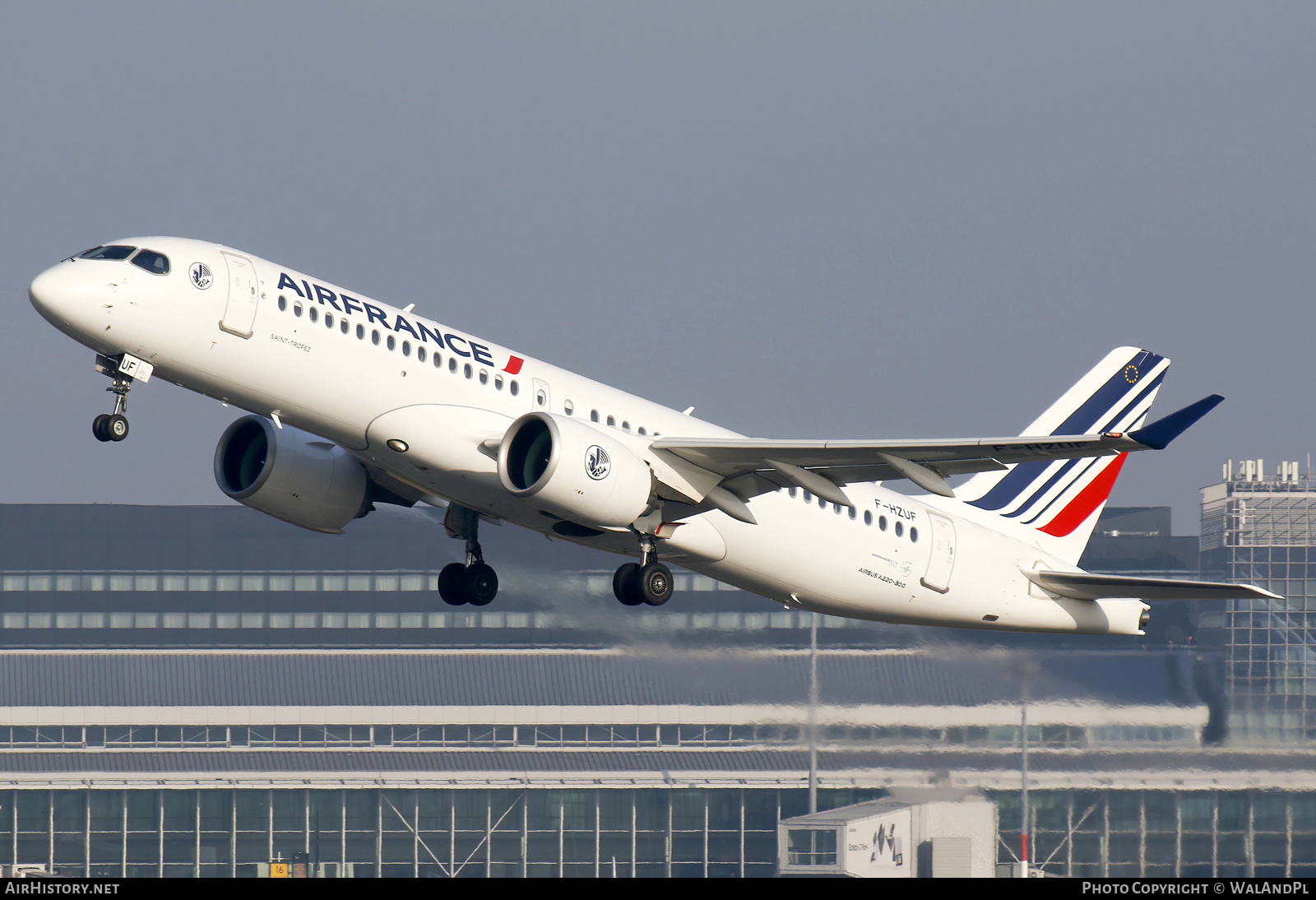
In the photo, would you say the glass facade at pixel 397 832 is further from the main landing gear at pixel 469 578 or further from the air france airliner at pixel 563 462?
the main landing gear at pixel 469 578

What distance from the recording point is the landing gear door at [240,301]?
23562 mm

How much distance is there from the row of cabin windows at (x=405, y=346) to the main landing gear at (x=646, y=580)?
3758mm

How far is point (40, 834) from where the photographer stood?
5931 centimetres

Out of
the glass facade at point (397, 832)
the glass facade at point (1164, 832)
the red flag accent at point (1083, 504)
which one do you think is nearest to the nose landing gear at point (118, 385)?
the red flag accent at point (1083, 504)

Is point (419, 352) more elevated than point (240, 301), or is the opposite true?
point (240, 301)

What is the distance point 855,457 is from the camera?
26156 millimetres

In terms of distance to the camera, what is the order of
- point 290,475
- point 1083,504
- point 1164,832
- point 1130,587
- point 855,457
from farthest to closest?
1. point 1164,832
2. point 1083,504
3. point 1130,587
4. point 290,475
5. point 855,457

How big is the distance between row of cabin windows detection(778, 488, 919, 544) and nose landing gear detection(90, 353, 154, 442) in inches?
A: 459

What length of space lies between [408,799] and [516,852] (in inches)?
191

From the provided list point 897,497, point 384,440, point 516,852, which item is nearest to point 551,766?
point 516,852

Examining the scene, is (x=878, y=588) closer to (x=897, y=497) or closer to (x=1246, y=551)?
(x=897, y=497)

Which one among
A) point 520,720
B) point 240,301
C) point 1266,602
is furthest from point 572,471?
point 1266,602

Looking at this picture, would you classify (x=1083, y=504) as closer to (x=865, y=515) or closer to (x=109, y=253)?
(x=865, y=515)

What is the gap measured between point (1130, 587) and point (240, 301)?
17.8 metres
